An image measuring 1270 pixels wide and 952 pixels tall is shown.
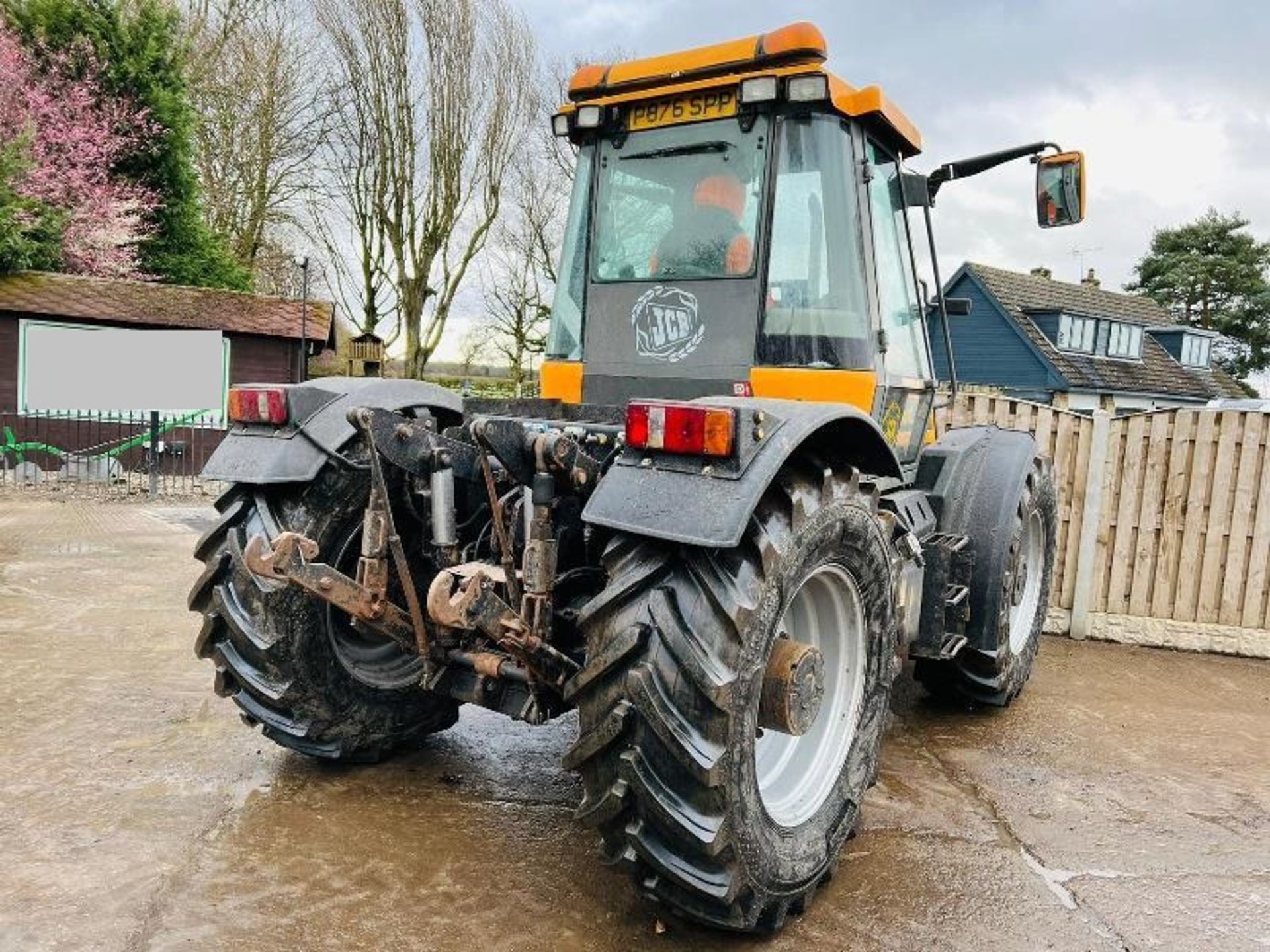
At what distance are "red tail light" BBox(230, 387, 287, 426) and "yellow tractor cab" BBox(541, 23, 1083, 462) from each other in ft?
3.45

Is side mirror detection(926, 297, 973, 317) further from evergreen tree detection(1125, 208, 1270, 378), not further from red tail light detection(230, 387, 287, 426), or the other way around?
evergreen tree detection(1125, 208, 1270, 378)

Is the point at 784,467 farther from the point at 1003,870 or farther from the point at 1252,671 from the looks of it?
the point at 1252,671

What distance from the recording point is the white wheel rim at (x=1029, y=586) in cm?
500

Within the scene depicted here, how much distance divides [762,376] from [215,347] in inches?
473

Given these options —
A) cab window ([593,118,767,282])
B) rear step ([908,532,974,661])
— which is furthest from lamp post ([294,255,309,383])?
rear step ([908,532,974,661])

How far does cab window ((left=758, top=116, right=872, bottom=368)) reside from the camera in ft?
11.2

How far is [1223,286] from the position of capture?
41.5 m

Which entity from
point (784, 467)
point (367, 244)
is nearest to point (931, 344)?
point (784, 467)

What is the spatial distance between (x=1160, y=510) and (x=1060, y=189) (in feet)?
11.0

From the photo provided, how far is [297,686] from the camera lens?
3.29m

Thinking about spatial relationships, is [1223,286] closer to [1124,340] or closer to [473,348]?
[1124,340]

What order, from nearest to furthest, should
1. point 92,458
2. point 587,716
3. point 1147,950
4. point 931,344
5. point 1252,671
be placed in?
1. point 587,716
2. point 1147,950
3. point 931,344
4. point 1252,671
5. point 92,458

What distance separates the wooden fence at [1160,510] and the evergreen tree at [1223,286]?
40.8 metres

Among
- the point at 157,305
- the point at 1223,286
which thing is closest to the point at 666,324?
the point at 157,305
